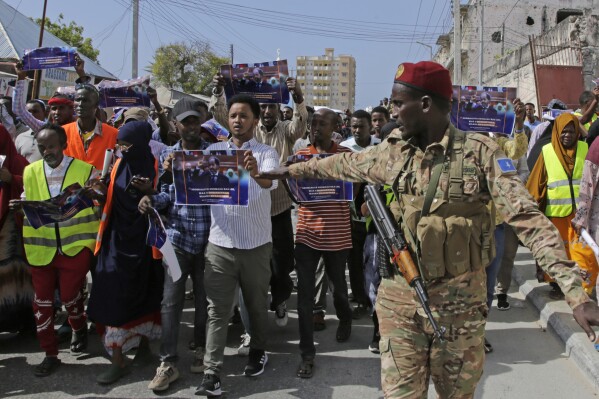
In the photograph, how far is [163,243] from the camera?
3609 mm

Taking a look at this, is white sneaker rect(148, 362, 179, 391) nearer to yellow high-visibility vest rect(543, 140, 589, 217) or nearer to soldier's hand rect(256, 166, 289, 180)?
soldier's hand rect(256, 166, 289, 180)

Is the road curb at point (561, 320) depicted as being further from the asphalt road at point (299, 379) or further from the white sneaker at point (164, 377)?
the white sneaker at point (164, 377)

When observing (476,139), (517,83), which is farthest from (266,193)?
(517,83)

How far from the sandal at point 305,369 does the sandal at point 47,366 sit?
6.35 ft

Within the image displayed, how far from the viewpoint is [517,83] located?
23.2m

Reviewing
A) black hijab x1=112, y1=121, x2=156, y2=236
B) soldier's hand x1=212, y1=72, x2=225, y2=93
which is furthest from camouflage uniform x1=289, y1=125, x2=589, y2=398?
soldier's hand x1=212, y1=72, x2=225, y2=93

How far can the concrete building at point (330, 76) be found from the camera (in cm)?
13850

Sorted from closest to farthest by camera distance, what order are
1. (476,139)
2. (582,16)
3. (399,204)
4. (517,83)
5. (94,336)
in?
(476,139), (399,204), (94,336), (582,16), (517,83)

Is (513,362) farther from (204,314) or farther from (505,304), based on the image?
(204,314)

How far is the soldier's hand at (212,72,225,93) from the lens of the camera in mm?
4855

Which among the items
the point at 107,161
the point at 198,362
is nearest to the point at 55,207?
the point at 107,161

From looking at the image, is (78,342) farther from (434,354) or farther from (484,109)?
(484,109)

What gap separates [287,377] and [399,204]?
2.12m

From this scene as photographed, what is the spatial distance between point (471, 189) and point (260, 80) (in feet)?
10.0
